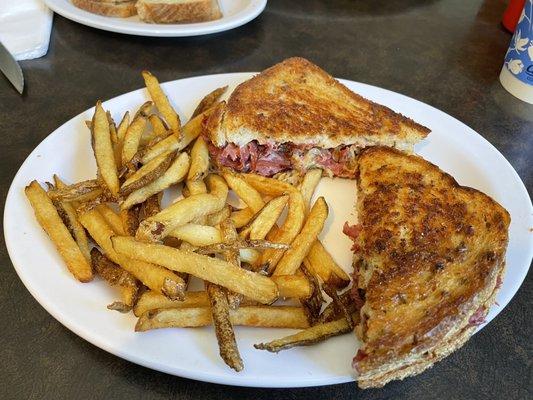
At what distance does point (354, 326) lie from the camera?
4.82ft

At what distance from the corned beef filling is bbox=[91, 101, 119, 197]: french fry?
425 mm

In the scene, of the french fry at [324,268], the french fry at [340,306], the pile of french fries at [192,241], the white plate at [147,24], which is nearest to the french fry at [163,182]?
the pile of french fries at [192,241]

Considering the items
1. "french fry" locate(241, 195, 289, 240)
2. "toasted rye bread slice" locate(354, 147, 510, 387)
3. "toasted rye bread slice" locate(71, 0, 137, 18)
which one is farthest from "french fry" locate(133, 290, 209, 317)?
"toasted rye bread slice" locate(71, 0, 137, 18)

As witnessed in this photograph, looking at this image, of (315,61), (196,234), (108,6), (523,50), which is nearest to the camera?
(196,234)

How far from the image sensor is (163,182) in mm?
1760

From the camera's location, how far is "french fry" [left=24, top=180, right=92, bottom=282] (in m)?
1.56

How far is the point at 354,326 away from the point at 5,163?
68.5 inches

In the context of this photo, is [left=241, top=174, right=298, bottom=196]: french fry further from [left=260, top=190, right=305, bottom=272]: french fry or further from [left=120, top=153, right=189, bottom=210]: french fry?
[left=120, top=153, right=189, bottom=210]: french fry

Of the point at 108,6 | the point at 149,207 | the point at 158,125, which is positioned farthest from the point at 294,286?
the point at 108,6

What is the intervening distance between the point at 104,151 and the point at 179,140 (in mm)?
281

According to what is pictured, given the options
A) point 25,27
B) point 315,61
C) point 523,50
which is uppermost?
point 523,50

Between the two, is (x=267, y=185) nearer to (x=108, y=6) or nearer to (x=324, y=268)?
(x=324, y=268)

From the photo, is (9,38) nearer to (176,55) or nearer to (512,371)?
(176,55)

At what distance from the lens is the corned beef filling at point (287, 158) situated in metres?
2.09
